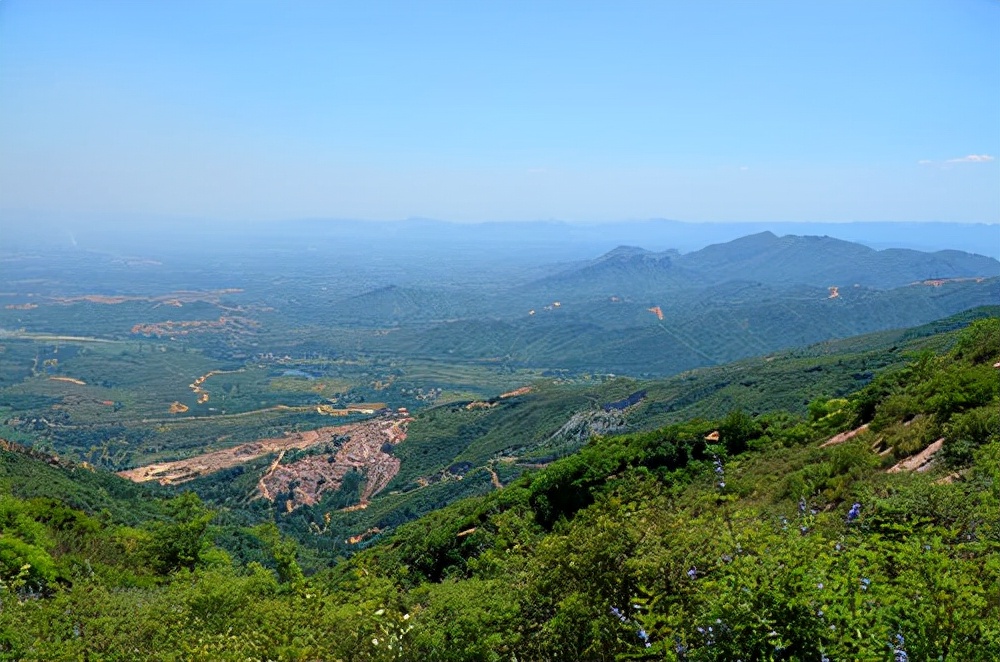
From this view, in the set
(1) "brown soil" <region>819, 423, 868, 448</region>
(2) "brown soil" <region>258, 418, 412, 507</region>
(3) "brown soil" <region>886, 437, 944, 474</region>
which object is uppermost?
(3) "brown soil" <region>886, 437, 944, 474</region>

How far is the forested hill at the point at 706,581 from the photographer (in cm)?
473

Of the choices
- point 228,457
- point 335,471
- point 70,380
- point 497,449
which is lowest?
point 70,380

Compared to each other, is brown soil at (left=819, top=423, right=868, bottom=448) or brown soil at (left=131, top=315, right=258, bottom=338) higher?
brown soil at (left=819, top=423, right=868, bottom=448)

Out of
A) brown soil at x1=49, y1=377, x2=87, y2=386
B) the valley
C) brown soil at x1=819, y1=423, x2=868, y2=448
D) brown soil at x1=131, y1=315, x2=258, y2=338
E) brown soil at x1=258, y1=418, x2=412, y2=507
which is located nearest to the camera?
the valley

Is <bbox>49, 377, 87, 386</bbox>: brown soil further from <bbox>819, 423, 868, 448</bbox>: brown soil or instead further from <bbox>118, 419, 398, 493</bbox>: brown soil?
<bbox>819, 423, 868, 448</bbox>: brown soil

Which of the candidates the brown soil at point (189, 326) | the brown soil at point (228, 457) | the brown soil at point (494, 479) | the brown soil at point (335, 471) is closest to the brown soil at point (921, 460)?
the brown soil at point (494, 479)

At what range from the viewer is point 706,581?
17.7ft

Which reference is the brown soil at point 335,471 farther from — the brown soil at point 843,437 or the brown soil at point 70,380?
the brown soil at point 70,380

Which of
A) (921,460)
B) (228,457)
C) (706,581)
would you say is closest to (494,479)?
(921,460)

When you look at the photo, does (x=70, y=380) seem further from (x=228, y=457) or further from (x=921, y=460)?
(x=921, y=460)

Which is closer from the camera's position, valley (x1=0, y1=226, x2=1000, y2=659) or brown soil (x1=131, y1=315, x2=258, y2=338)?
valley (x1=0, y1=226, x2=1000, y2=659)

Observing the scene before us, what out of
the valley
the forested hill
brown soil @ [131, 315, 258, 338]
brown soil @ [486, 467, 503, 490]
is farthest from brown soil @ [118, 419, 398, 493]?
brown soil @ [131, 315, 258, 338]

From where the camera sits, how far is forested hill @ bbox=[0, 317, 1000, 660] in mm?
4727

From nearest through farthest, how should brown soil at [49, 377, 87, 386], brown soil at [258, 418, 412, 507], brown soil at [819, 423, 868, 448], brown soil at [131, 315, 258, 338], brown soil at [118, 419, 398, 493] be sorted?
brown soil at [819, 423, 868, 448], brown soil at [258, 418, 412, 507], brown soil at [118, 419, 398, 493], brown soil at [49, 377, 87, 386], brown soil at [131, 315, 258, 338]
